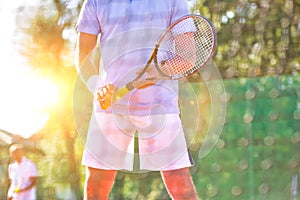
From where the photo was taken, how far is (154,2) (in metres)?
1.92

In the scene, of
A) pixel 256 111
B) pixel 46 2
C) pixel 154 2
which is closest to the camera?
pixel 154 2

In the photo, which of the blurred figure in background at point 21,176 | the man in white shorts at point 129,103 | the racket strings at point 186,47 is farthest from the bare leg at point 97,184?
the blurred figure in background at point 21,176

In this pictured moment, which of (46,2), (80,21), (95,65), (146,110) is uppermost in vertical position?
(46,2)

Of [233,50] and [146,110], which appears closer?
[146,110]

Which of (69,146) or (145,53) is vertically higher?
(145,53)

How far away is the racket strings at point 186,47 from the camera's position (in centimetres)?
194

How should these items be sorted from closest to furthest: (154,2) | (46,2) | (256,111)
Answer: (154,2)
(256,111)
(46,2)

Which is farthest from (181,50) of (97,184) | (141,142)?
(97,184)

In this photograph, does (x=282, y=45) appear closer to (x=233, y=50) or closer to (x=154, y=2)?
(x=233, y=50)

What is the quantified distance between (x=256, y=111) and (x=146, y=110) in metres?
1.53

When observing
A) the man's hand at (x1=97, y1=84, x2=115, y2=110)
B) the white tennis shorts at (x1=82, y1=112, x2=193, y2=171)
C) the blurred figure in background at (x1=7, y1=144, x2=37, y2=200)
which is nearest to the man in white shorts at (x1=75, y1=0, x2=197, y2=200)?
the white tennis shorts at (x1=82, y1=112, x2=193, y2=171)

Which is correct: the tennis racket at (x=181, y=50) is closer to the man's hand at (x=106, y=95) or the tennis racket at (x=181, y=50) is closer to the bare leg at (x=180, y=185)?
the man's hand at (x=106, y=95)

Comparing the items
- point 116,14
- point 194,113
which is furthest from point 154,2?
point 194,113

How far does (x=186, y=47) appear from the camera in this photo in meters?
2.00
